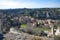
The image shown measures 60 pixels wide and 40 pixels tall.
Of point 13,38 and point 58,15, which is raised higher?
point 13,38

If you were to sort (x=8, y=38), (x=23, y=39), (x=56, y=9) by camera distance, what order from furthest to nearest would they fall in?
(x=56, y=9)
(x=8, y=38)
(x=23, y=39)

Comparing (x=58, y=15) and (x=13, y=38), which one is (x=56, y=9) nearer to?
(x=58, y=15)

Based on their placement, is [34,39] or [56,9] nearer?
[34,39]

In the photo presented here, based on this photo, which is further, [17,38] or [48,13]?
[48,13]

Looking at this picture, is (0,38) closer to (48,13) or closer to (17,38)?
(17,38)

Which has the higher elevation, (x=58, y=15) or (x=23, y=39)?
(x=23, y=39)

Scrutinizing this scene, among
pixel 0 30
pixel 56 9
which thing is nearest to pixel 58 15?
pixel 56 9

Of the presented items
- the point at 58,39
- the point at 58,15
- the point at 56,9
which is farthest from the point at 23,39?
the point at 56,9

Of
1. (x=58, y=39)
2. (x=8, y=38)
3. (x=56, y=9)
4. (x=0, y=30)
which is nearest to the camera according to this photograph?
(x=58, y=39)

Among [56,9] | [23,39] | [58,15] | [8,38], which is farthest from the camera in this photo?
[56,9]
